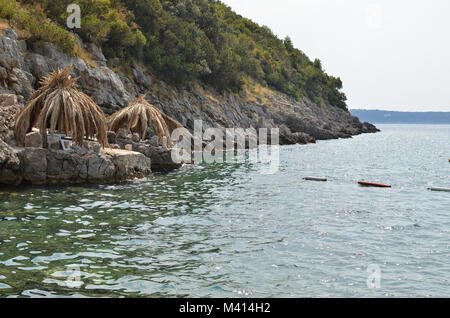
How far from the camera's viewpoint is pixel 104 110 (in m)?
32.6

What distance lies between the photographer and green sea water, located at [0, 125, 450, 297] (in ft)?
26.0

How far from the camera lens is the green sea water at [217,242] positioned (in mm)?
7930

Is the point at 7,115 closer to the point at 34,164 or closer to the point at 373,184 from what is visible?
the point at 34,164

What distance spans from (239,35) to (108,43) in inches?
2138

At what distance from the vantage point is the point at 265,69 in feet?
300

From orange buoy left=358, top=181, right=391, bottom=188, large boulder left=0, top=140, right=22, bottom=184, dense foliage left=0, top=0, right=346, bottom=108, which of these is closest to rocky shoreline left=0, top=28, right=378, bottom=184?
large boulder left=0, top=140, right=22, bottom=184

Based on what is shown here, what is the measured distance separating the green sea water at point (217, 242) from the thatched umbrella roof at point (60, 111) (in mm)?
2911

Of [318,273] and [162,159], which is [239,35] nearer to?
[162,159]

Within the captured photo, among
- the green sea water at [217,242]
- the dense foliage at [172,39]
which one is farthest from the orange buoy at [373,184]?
the dense foliage at [172,39]

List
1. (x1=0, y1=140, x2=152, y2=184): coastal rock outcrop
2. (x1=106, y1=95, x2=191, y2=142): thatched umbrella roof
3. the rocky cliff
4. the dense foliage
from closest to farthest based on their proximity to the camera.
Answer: (x1=0, y1=140, x2=152, y2=184): coastal rock outcrop, the rocky cliff, (x1=106, y1=95, x2=191, y2=142): thatched umbrella roof, the dense foliage

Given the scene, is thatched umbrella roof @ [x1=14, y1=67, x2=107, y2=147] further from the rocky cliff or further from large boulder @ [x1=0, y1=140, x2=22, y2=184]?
the rocky cliff

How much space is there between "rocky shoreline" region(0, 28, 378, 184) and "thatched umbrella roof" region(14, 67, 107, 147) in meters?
0.62

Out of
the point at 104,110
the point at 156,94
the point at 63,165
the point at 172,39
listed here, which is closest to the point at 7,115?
the point at 63,165
